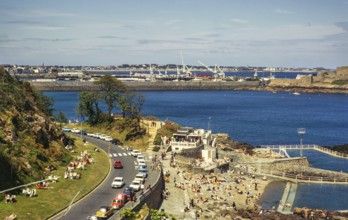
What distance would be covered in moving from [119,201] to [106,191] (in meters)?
4.55

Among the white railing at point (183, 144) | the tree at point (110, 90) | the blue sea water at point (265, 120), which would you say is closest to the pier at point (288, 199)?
the white railing at point (183, 144)

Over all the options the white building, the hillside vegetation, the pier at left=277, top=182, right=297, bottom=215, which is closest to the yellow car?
the hillside vegetation

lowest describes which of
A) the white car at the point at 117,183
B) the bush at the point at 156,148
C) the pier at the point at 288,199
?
the pier at the point at 288,199

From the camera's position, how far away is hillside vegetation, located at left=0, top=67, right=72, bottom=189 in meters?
34.9

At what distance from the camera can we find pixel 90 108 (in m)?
71.4

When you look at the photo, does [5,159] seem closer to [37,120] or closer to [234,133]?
[37,120]

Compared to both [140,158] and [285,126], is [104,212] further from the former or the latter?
[285,126]

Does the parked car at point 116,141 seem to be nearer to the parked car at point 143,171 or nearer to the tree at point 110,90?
the tree at point 110,90

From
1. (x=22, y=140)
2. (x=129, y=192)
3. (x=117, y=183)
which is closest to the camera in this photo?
(x=129, y=192)

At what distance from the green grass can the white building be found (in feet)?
48.7

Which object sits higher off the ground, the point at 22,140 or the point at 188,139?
the point at 22,140

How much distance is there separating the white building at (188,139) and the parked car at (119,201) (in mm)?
25542

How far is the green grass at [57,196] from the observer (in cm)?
2940

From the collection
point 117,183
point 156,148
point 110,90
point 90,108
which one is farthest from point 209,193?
point 110,90
